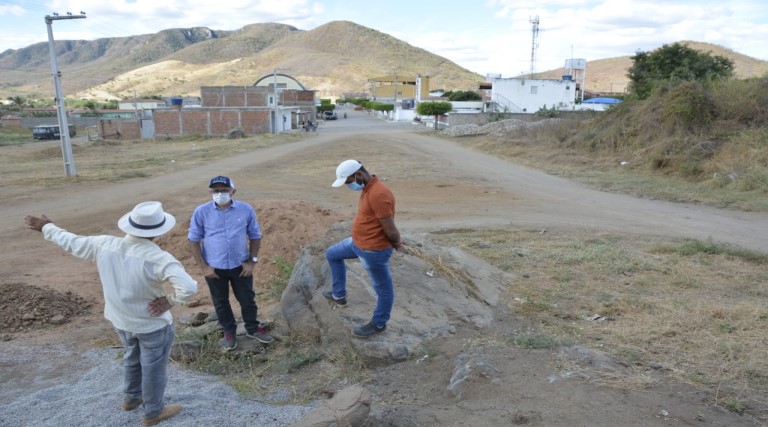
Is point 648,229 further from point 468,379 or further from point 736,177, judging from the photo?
point 468,379

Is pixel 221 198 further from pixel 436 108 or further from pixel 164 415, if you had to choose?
pixel 436 108

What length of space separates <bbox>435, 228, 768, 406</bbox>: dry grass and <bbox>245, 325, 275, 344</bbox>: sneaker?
290 centimetres

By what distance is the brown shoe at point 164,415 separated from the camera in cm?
387

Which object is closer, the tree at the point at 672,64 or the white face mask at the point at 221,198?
the white face mask at the point at 221,198

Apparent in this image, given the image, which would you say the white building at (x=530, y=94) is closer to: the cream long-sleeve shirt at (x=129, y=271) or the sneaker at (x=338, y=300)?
the sneaker at (x=338, y=300)

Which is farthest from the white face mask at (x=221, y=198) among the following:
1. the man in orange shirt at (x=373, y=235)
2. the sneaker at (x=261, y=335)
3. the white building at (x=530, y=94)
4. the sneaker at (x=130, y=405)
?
A: the white building at (x=530, y=94)

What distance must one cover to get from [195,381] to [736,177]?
56.4 ft

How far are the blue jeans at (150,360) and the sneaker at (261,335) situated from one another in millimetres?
1602

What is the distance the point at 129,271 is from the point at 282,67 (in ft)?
454

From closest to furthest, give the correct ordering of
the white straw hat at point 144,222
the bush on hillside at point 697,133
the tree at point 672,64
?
the white straw hat at point 144,222, the bush on hillside at point 697,133, the tree at point 672,64

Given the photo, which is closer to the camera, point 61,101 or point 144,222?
point 144,222

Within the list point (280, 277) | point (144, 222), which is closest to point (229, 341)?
point (144, 222)

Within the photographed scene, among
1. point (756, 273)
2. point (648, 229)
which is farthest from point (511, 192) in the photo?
point (756, 273)

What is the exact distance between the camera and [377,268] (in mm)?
5000
